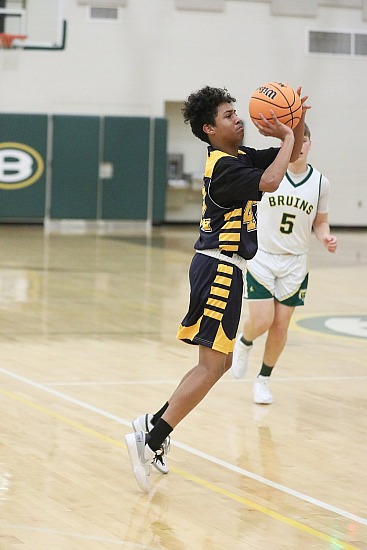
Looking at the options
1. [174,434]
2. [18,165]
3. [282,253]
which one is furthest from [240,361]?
[18,165]

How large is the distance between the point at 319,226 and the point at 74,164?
1587cm

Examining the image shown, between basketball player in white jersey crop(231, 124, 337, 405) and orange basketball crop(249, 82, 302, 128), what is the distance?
2.03 metres

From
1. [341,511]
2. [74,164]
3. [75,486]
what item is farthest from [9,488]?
[74,164]

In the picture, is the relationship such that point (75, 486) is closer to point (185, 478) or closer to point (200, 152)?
point (185, 478)

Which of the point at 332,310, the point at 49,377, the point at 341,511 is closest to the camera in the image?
the point at 341,511

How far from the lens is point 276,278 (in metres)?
7.26

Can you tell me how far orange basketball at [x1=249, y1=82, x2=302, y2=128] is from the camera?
5090mm

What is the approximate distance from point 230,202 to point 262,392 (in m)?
2.44

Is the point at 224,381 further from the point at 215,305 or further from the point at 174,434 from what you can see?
the point at 215,305

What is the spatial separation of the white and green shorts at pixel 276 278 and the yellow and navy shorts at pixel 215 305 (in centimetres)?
199

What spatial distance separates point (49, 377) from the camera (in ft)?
26.1

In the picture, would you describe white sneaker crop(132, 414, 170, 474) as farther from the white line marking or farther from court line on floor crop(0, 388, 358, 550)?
the white line marking

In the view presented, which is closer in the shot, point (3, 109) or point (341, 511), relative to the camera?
point (341, 511)

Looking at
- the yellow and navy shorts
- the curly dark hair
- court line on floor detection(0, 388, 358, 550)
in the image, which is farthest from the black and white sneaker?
the curly dark hair
